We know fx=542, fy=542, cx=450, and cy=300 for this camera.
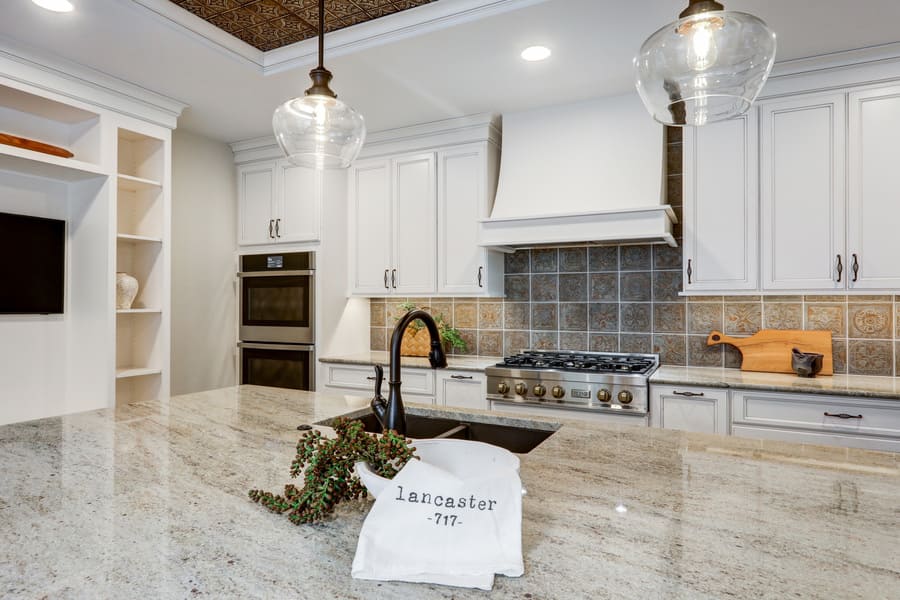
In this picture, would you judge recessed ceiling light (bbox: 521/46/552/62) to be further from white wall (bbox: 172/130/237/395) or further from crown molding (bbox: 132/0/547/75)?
white wall (bbox: 172/130/237/395)

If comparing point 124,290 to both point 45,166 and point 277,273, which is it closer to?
point 45,166

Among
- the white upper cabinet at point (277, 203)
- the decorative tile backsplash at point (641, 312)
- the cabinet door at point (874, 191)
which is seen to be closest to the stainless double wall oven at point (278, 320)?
the white upper cabinet at point (277, 203)

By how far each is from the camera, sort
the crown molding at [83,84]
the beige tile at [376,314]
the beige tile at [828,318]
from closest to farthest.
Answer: the crown molding at [83,84]
the beige tile at [828,318]
the beige tile at [376,314]

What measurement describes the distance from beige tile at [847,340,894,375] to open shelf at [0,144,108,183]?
4059mm

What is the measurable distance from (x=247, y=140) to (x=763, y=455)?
382cm

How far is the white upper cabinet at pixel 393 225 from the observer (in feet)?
12.0

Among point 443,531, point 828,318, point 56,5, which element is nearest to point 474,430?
point 443,531

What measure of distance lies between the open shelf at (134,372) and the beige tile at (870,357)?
3836 mm

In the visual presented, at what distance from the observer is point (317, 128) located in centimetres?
165

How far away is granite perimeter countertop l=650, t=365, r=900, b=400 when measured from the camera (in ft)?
7.79

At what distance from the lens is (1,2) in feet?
6.95

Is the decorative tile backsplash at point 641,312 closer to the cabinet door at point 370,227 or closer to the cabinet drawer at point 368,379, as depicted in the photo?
the cabinet door at point 370,227

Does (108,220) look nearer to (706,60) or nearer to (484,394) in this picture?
(484,394)

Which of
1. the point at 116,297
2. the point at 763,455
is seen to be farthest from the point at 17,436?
the point at 763,455
